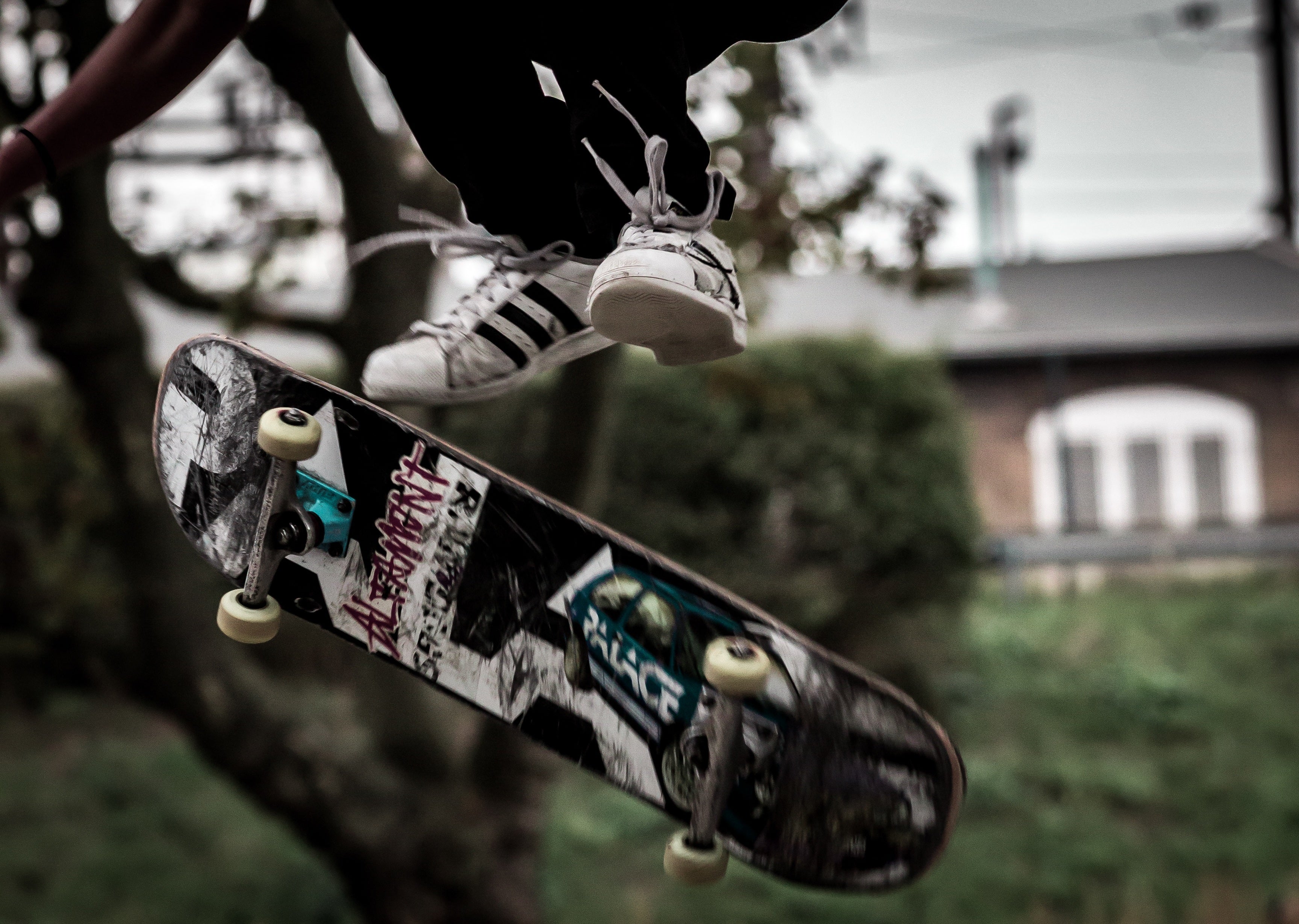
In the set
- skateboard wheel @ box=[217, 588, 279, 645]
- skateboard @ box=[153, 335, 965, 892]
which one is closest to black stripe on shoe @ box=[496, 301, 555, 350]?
skateboard @ box=[153, 335, 965, 892]

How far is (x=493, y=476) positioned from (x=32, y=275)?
2506 mm

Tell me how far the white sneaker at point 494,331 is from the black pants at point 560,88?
4 cm

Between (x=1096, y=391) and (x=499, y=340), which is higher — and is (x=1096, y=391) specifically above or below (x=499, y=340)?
below

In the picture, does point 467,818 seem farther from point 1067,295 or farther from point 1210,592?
point 1067,295

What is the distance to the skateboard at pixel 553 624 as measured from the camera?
5.06ft

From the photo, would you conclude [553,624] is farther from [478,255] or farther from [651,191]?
[651,191]

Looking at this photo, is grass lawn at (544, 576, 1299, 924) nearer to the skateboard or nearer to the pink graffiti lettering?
the skateboard

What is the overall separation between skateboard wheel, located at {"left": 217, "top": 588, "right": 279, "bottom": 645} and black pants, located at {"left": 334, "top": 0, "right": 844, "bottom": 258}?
604 mm

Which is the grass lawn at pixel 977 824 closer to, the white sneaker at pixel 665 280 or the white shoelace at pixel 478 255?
the white shoelace at pixel 478 255

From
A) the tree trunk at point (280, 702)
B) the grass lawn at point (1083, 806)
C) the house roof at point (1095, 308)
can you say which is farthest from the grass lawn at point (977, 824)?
the house roof at point (1095, 308)

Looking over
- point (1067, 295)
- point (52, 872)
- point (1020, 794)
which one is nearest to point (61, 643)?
point (52, 872)

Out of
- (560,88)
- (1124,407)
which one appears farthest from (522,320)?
(1124,407)

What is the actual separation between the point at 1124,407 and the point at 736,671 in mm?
12983

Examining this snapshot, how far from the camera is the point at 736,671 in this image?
1.12 metres
